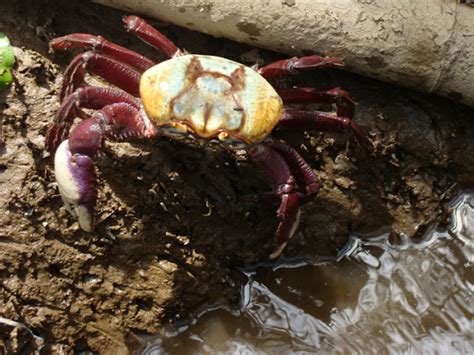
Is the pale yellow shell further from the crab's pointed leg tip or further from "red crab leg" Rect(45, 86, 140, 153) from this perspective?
the crab's pointed leg tip

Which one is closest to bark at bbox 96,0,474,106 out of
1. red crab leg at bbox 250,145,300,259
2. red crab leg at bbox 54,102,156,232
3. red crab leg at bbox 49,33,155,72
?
red crab leg at bbox 49,33,155,72

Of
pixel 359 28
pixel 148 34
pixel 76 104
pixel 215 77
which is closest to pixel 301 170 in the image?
pixel 215 77

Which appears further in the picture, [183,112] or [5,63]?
[5,63]

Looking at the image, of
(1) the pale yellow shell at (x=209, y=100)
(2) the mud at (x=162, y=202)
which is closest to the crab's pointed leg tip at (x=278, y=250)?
(2) the mud at (x=162, y=202)

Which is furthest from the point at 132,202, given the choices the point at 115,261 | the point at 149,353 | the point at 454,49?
the point at 454,49

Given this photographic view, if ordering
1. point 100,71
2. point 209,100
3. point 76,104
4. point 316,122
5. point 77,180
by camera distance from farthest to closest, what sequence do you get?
point 316,122 → point 100,71 → point 76,104 → point 209,100 → point 77,180

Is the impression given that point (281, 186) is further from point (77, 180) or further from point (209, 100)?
point (77, 180)
